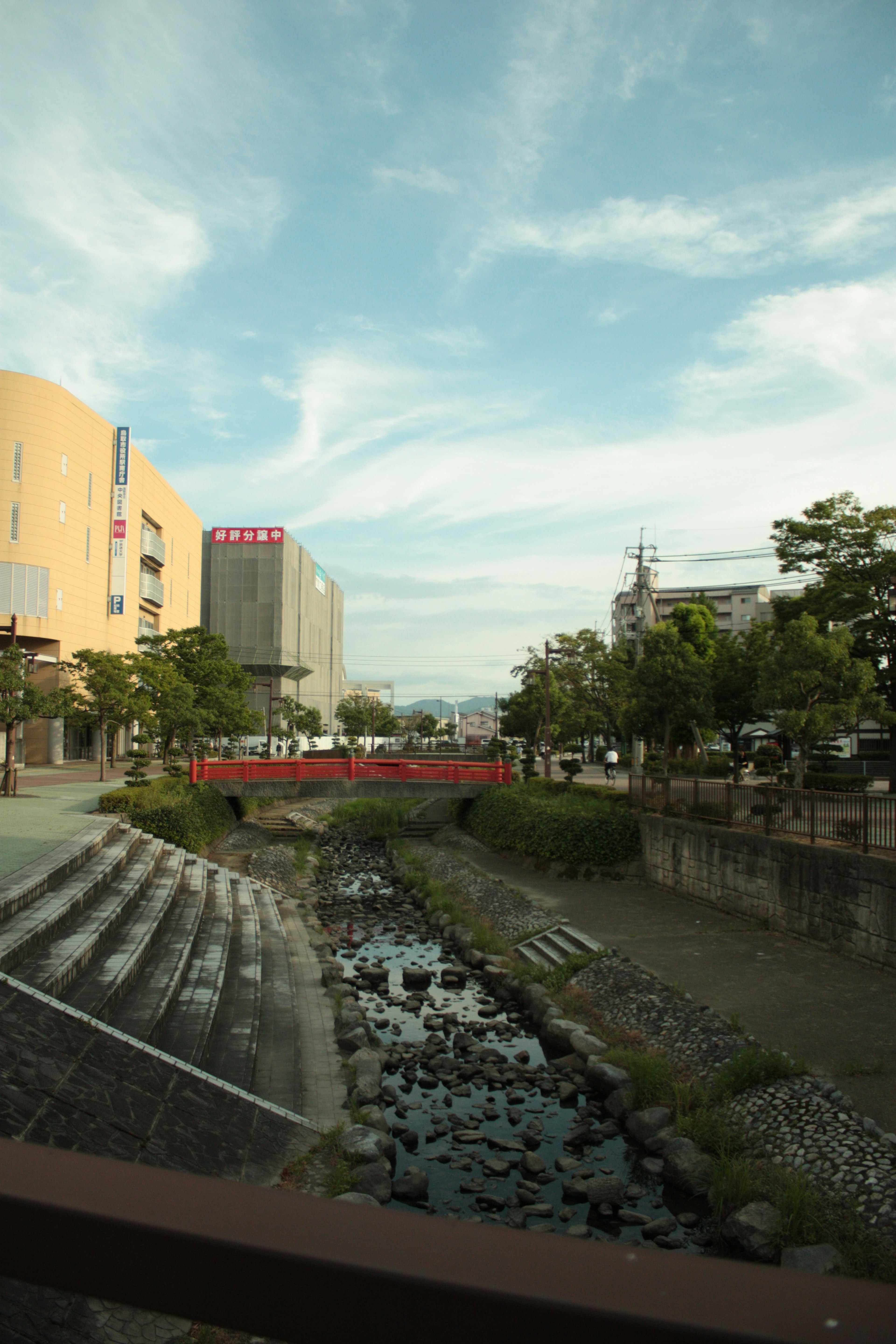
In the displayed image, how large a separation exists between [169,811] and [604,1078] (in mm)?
A: 13994

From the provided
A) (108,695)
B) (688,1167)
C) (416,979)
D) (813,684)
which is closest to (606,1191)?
(688,1167)

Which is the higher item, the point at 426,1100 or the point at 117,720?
the point at 117,720

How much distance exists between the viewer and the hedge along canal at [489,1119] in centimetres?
762

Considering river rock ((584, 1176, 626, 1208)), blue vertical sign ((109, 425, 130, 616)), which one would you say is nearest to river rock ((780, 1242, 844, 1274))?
river rock ((584, 1176, 626, 1208))

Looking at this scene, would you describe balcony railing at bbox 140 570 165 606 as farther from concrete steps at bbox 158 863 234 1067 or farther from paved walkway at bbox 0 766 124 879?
concrete steps at bbox 158 863 234 1067

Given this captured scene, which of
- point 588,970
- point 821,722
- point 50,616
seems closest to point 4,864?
point 588,970

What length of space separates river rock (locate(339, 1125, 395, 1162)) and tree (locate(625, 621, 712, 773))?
67.4ft

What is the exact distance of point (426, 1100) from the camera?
9.99 metres

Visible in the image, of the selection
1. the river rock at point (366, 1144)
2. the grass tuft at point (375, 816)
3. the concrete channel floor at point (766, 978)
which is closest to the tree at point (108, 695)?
the grass tuft at point (375, 816)

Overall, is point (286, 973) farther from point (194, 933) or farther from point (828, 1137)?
point (828, 1137)

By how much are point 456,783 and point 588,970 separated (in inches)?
629

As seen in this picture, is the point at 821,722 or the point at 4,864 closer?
the point at 4,864

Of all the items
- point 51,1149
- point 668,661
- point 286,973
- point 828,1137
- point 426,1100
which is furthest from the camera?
point 668,661

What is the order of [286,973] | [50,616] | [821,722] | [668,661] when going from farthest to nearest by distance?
[50,616], [668,661], [821,722], [286,973]
